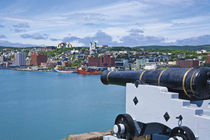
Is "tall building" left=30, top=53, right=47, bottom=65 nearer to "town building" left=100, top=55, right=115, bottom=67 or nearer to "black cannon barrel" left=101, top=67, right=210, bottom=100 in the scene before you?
"town building" left=100, top=55, right=115, bottom=67

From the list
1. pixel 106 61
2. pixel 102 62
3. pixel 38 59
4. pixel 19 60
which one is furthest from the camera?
pixel 19 60

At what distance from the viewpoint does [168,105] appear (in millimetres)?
2916

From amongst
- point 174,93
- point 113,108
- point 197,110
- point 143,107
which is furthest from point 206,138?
point 113,108

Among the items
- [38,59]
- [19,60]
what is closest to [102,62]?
[38,59]

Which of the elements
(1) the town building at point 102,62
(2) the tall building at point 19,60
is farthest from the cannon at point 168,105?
(2) the tall building at point 19,60

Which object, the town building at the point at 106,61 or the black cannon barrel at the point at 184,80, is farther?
the town building at the point at 106,61

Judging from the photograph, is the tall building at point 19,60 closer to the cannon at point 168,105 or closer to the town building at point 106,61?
the town building at point 106,61

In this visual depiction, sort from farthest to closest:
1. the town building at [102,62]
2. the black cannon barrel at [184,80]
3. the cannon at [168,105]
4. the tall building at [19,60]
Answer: the tall building at [19,60], the town building at [102,62], the black cannon barrel at [184,80], the cannon at [168,105]

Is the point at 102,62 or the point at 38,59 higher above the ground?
the point at 38,59

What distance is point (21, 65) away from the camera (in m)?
95.2

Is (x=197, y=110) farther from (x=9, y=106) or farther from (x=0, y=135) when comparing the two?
(x=9, y=106)

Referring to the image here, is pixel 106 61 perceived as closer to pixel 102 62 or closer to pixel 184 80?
pixel 102 62

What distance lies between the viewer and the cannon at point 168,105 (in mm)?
2668

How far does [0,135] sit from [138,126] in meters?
7.35
